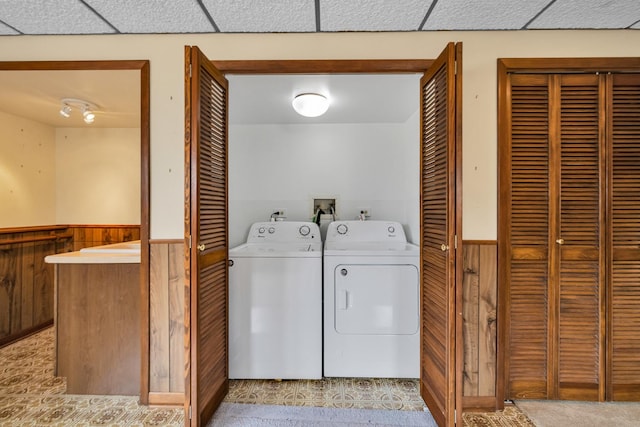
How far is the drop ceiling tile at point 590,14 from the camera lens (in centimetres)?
163

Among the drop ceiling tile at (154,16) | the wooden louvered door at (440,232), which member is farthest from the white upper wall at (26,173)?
the wooden louvered door at (440,232)

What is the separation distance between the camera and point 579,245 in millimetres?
1930

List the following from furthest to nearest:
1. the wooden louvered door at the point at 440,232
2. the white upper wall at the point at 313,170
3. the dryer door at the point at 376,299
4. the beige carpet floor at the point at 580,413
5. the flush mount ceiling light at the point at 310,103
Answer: the white upper wall at the point at 313,170 → the flush mount ceiling light at the point at 310,103 → the dryer door at the point at 376,299 → the beige carpet floor at the point at 580,413 → the wooden louvered door at the point at 440,232

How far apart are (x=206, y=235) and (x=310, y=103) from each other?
4.60 ft

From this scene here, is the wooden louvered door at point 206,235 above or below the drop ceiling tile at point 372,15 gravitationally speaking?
below

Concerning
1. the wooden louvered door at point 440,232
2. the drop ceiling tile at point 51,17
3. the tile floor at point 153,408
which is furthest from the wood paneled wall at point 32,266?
the wooden louvered door at point 440,232

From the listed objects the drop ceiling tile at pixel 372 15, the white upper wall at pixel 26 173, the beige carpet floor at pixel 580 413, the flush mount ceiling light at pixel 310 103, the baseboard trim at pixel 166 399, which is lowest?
the beige carpet floor at pixel 580 413

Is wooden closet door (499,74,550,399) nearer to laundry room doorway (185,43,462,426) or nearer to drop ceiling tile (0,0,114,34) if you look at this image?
laundry room doorway (185,43,462,426)

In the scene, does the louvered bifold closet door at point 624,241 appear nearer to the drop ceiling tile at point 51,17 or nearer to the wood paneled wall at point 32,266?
the drop ceiling tile at point 51,17

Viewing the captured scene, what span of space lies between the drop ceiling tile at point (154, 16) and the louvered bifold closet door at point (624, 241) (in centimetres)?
245

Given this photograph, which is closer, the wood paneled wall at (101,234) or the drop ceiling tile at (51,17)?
the drop ceiling tile at (51,17)

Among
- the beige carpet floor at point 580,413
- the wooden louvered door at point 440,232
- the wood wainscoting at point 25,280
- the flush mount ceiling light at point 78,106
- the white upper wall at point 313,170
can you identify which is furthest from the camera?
the white upper wall at point 313,170

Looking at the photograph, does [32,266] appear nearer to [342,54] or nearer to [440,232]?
[342,54]

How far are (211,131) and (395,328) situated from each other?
1.75m
